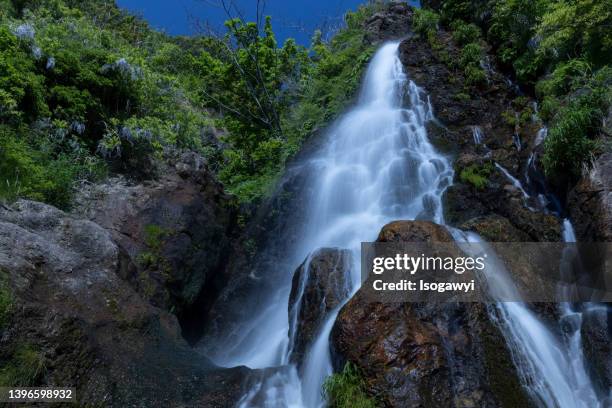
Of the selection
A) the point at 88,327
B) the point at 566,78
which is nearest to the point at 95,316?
the point at 88,327

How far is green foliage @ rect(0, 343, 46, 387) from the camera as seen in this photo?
4.97 m

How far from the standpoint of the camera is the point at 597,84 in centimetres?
1034

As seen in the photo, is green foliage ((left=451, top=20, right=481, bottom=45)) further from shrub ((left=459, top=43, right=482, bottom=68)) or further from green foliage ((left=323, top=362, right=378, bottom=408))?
green foliage ((left=323, top=362, right=378, bottom=408))

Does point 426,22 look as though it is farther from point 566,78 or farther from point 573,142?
point 573,142

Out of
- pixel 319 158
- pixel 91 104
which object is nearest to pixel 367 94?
pixel 319 158

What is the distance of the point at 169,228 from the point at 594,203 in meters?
8.43

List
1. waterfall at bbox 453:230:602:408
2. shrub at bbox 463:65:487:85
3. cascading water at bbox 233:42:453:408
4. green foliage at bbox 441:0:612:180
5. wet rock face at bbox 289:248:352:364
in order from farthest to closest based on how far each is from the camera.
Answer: shrub at bbox 463:65:487:85
green foliage at bbox 441:0:612:180
wet rock face at bbox 289:248:352:364
cascading water at bbox 233:42:453:408
waterfall at bbox 453:230:602:408

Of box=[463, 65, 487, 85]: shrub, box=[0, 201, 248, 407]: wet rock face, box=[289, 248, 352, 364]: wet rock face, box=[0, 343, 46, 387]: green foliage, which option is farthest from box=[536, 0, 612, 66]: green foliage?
box=[0, 343, 46, 387]: green foliage

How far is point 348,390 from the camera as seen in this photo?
552 cm

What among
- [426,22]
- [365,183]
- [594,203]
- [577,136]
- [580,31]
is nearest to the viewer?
[594,203]

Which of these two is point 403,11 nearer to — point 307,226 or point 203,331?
point 307,226

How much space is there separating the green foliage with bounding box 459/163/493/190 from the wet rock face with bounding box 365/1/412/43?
13.2m

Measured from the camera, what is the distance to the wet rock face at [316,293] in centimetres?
758

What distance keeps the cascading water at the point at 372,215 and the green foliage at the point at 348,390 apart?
0.45m
